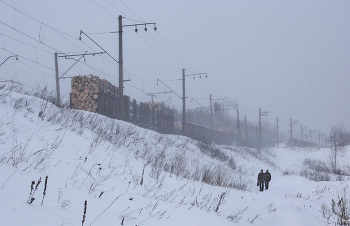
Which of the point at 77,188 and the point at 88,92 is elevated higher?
the point at 88,92

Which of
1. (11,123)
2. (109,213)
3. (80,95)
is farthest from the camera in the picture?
(80,95)

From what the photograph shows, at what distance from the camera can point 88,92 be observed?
1531 centimetres

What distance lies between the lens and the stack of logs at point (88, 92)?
49.8 ft

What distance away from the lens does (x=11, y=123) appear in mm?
4617

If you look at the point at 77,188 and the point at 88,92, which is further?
the point at 88,92

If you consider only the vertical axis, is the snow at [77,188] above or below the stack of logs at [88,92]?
below

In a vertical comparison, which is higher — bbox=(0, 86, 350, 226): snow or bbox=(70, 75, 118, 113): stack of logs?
bbox=(70, 75, 118, 113): stack of logs

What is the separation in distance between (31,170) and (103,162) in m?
1.95

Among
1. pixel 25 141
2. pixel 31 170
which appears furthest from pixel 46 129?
pixel 31 170

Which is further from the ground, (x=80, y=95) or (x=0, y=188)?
(x=80, y=95)

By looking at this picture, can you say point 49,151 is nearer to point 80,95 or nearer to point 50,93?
point 50,93

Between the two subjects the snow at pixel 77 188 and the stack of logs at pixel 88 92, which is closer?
the snow at pixel 77 188

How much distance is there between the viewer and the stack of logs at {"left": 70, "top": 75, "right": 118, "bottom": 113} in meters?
15.2

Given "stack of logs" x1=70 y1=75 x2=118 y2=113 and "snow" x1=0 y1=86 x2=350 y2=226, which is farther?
"stack of logs" x1=70 y1=75 x2=118 y2=113
